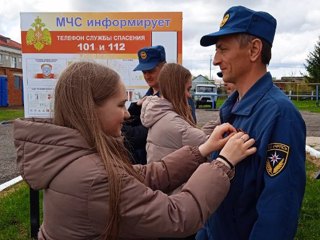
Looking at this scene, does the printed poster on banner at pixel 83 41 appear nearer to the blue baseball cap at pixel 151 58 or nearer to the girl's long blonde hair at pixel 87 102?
the blue baseball cap at pixel 151 58

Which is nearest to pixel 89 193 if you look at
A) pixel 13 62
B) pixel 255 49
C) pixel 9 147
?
pixel 255 49

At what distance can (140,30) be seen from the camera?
458cm

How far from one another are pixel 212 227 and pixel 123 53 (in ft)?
9.80

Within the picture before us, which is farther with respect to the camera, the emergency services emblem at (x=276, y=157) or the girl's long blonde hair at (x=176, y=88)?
the girl's long blonde hair at (x=176, y=88)

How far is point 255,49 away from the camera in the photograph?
1.81 m

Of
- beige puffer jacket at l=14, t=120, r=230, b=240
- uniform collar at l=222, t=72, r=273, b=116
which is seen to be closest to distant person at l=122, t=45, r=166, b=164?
uniform collar at l=222, t=72, r=273, b=116

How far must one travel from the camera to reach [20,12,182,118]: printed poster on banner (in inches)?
178

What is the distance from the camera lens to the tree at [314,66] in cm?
3897

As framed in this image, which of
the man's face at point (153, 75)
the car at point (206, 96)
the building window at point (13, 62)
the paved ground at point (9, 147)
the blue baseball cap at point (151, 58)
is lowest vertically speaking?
the paved ground at point (9, 147)

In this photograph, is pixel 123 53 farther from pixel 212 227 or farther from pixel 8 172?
pixel 8 172

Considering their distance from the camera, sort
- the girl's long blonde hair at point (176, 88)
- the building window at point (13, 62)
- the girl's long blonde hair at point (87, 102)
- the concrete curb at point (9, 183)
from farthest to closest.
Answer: the building window at point (13, 62) → the concrete curb at point (9, 183) → the girl's long blonde hair at point (176, 88) → the girl's long blonde hair at point (87, 102)

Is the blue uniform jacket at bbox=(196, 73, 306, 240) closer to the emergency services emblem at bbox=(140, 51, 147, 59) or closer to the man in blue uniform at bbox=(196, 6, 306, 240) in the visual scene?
the man in blue uniform at bbox=(196, 6, 306, 240)

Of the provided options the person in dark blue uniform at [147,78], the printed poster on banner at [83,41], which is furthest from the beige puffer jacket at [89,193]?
the printed poster on banner at [83,41]

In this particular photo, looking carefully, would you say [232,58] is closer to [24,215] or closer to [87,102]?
[87,102]
